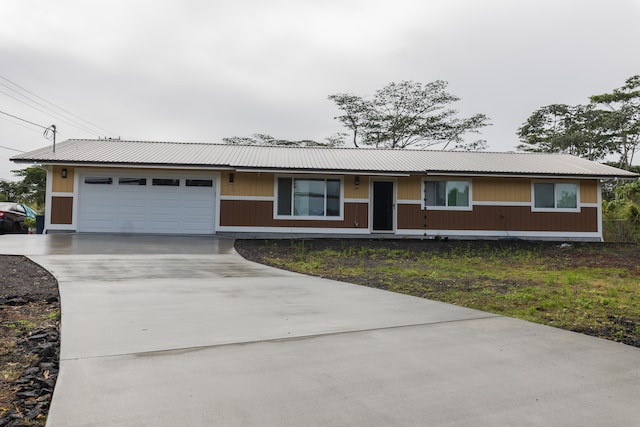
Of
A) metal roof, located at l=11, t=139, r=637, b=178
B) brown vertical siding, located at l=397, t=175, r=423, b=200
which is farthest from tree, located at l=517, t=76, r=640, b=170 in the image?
brown vertical siding, located at l=397, t=175, r=423, b=200

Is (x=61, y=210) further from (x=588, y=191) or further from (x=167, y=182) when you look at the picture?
(x=588, y=191)

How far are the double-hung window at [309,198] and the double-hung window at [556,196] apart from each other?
7824mm

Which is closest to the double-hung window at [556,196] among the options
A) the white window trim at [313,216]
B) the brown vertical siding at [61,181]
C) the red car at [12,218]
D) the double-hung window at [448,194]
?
the double-hung window at [448,194]

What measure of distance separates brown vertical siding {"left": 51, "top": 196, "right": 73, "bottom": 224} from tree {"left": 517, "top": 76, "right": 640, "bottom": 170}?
32446 millimetres

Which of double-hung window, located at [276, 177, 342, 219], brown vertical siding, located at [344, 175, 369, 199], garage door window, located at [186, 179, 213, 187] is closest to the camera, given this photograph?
garage door window, located at [186, 179, 213, 187]

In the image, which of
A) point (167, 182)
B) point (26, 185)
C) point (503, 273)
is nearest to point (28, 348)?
point (503, 273)

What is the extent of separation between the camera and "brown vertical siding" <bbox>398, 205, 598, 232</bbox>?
1614 centimetres

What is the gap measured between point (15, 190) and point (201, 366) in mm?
47799

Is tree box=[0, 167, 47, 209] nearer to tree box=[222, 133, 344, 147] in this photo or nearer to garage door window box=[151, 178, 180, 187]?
tree box=[222, 133, 344, 147]

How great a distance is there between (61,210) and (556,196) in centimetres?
1852

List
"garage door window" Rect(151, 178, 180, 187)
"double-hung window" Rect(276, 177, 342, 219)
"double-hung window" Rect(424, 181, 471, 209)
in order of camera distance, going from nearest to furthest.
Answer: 1. "garage door window" Rect(151, 178, 180, 187)
2. "double-hung window" Rect(276, 177, 342, 219)
3. "double-hung window" Rect(424, 181, 471, 209)

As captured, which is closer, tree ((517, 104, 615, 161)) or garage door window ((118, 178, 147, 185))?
garage door window ((118, 178, 147, 185))

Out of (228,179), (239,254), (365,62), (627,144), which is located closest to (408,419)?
(239,254)

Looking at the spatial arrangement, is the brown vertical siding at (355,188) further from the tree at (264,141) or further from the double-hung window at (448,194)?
the tree at (264,141)
